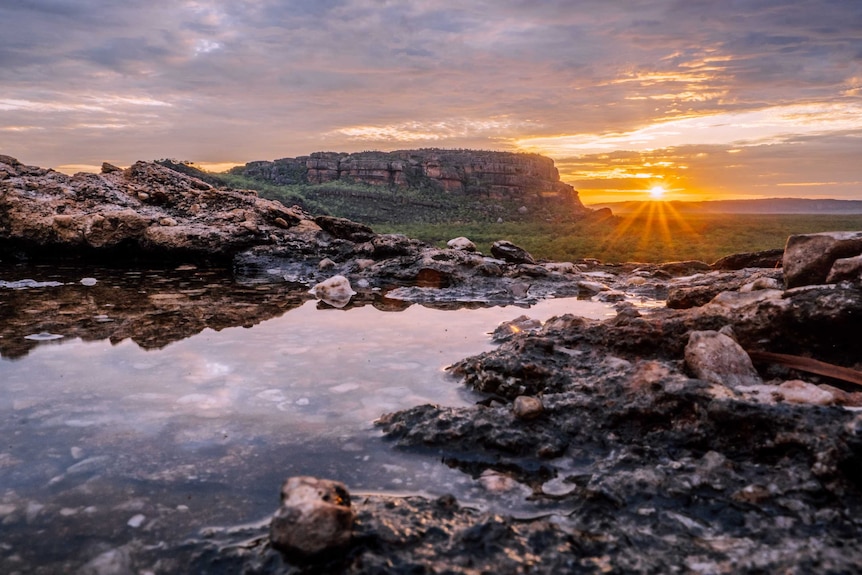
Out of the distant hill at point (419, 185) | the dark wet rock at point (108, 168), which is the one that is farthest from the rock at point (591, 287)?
the distant hill at point (419, 185)

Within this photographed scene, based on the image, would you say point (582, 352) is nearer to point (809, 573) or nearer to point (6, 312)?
point (809, 573)

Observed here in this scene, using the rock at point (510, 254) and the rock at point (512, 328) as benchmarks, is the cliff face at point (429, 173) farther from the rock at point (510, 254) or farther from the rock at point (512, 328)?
the rock at point (512, 328)

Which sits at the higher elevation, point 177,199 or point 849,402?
point 177,199

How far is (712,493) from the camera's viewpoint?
226 centimetres

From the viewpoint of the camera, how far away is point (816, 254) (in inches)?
163

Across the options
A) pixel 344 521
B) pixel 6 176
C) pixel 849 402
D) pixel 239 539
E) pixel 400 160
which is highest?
pixel 400 160

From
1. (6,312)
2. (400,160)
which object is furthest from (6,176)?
(400,160)

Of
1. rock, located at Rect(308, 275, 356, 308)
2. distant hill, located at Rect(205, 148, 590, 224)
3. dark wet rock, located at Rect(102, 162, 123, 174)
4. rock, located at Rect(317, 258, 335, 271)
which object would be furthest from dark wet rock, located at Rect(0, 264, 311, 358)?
distant hill, located at Rect(205, 148, 590, 224)

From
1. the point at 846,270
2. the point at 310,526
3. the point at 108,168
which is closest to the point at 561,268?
the point at 846,270

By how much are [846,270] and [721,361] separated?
1.23 metres

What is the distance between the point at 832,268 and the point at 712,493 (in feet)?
7.86

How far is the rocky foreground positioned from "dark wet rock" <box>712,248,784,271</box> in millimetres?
3195

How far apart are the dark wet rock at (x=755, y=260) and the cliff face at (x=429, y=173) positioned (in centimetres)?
8734

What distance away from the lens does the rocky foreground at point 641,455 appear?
191 centimetres
